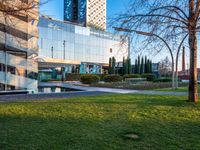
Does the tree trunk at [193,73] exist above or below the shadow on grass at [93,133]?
above

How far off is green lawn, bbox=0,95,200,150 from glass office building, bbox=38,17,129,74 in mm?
47625

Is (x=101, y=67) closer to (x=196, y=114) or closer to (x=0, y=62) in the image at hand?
(x=0, y=62)

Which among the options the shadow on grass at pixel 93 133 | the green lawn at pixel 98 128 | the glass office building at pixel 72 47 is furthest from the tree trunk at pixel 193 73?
the glass office building at pixel 72 47

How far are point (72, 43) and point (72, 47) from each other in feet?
3.84

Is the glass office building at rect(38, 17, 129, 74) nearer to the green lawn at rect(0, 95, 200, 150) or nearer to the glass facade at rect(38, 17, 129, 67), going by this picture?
the glass facade at rect(38, 17, 129, 67)

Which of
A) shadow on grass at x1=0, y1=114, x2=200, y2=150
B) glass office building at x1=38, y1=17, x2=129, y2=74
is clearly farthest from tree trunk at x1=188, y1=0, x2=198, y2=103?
glass office building at x1=38, y1=17, x2=129, y2=74

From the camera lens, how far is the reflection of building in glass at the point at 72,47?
6134 centimetres

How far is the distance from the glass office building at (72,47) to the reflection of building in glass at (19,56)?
32.9 metres

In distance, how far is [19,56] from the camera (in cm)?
2298

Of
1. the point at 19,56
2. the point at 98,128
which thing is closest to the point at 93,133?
the point at 98,128

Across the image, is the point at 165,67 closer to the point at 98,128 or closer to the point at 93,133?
the point at 98,128

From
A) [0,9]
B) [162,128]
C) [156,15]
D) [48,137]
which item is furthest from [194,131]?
[0,9]

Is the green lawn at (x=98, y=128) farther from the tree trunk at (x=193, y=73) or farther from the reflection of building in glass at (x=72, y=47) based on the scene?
the reflection of building in glass at (x=72, y=47)

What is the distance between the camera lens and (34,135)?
224 inches
